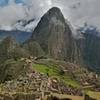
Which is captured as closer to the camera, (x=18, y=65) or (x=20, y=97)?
(x=20, y=97)

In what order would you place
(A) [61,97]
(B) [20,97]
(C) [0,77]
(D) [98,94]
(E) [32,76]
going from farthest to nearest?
(C) [0,77] → (E) [32,76] → (B) [20,97] → (A) [61,97] → (D) [98,94]

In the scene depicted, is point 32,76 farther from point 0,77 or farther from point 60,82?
point 0,77

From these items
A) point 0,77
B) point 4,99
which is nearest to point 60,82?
point 0,77

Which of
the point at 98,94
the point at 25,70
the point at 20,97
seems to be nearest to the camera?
the point at 98,94

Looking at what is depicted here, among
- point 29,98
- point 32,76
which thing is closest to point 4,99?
point 29,98

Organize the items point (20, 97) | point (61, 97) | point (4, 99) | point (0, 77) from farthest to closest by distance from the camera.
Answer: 1. point (0, 77)
2. point (4, 99)
3. point (20, 97)
4. point (61, 97)

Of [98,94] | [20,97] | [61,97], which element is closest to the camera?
[98,94]

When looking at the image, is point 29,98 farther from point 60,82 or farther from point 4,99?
point 60,82

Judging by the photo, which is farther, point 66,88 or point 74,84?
point 74,84
